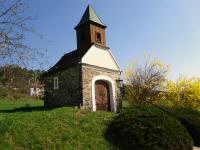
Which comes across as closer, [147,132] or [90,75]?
[147,132]

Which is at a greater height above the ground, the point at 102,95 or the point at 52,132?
the point at 102,95

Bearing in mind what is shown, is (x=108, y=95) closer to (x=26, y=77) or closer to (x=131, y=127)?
(x=131, y=127)

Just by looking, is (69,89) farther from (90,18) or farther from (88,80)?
(90,18)

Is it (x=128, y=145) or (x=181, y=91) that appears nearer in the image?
(x=128, y=145)

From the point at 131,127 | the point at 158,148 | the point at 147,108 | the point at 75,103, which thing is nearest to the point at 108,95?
the point at 75,103

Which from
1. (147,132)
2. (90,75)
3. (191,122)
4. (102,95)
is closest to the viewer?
(147,132)

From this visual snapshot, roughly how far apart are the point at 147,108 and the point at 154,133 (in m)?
→ 2.26

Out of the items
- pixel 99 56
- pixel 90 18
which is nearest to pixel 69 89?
pixel 99 56

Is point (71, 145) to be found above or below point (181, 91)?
below

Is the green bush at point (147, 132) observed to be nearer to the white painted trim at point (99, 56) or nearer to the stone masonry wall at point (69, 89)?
the stone masonry wall at point (69, 89)

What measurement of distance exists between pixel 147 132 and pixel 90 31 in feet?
38.8

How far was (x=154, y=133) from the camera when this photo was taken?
34.4ft

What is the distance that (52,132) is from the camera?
33.7 feet

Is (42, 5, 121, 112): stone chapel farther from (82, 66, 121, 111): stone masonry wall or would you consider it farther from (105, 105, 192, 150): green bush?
(105, 105, 192, 150): green bush
